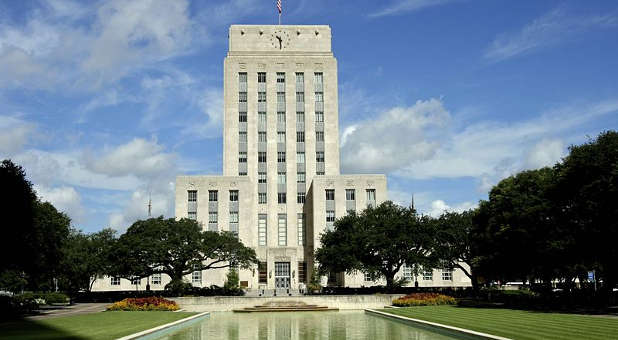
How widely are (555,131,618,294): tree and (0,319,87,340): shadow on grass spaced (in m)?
33.2

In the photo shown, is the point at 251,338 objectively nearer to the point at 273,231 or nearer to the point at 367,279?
the point at 367,279

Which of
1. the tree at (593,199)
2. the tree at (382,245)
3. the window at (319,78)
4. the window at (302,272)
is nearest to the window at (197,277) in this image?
the window at (302,272)

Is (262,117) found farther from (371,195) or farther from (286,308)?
(286,308)

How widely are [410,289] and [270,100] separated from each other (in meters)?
53.4

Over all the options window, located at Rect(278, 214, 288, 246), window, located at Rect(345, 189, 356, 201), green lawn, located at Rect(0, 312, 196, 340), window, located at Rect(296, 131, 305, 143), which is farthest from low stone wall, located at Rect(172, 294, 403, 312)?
window, located at Rect(296, 131, 305, 143)

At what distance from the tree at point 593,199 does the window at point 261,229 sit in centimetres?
6364

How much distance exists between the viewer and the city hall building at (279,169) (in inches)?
3757

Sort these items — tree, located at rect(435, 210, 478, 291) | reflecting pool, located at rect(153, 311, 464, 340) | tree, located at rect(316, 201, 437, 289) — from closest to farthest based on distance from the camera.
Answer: reflecting pool, located at rect(153, 311, 464, 340) < tree, located at rect(316, 201, 437, 289) < tree, located at rect(435, 210, 478, 291)

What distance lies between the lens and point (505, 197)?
5331 centimetres

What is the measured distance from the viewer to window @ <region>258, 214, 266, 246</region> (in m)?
101

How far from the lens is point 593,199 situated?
4000 centimetres

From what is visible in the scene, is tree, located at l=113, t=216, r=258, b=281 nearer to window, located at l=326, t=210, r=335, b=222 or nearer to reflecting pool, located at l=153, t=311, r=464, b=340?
reflecting pool, located at l=153, t=311, r=464, b=340

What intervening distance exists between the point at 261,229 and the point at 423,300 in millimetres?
55026

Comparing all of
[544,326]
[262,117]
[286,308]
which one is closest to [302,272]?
[262,117]
